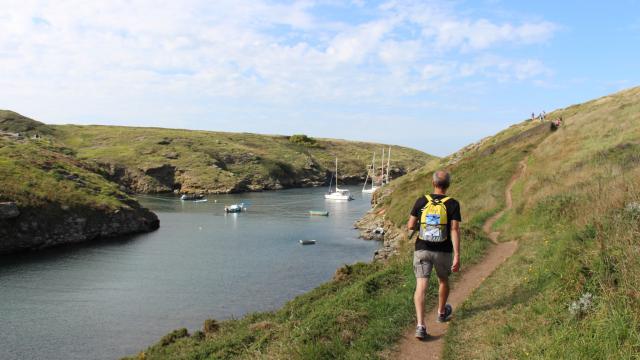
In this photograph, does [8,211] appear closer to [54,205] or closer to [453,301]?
[54,205]

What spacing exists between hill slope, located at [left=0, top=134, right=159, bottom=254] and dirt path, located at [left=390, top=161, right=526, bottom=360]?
199 ft

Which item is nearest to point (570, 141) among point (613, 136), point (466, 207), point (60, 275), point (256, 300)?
point (613, 136)

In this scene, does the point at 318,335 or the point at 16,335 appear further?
the point at 16,335

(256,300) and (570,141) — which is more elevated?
(570,141)

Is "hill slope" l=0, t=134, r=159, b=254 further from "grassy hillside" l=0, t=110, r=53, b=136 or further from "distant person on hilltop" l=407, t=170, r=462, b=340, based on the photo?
"grassy hillside" l=0, t=110, r=53, b=136

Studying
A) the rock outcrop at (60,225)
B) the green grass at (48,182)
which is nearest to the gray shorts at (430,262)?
the rock outcrop at (60,225)

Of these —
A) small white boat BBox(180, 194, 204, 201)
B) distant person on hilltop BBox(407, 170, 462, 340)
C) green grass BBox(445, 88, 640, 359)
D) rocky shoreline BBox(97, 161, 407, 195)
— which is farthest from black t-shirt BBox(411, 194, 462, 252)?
rocky shoreline BBox(97, 161, 407, 195)

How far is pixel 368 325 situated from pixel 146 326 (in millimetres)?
25378

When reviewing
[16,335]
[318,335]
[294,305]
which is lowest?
[16,335]

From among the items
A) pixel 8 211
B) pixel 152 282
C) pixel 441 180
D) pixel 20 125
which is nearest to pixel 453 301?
pixel 441 180

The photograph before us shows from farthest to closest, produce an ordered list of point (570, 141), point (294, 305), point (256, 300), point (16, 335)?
1. point (570, 141)
2. point (256, 300)
3. point (16, 335)
4. point (294, 305)

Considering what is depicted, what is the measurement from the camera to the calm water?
1274 inches

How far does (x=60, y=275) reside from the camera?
4978cm

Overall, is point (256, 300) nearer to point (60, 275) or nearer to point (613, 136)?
point (60, 275)
